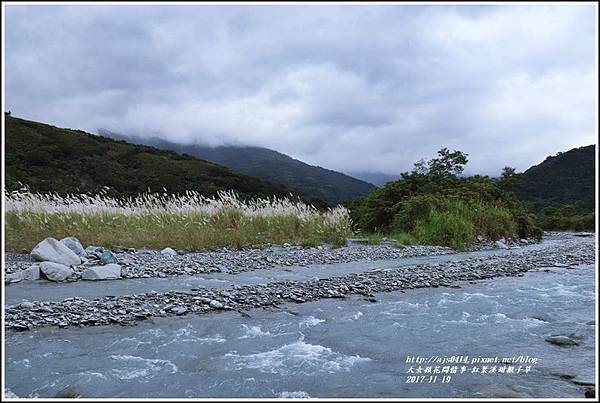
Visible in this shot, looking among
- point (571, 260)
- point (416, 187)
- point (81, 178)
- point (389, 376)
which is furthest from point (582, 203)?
point (389, 376)

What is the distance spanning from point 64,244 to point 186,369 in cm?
586

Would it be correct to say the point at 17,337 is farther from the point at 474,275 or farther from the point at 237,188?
the point at 237,188

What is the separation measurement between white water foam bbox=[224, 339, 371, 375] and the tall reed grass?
7.05m

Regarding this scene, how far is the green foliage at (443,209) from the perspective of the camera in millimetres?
14062

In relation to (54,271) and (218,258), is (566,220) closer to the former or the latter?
(218,258)

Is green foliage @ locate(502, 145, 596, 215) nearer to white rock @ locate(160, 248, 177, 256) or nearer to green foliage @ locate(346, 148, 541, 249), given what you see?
green foliage @ locate(346, 148, 541, 249)

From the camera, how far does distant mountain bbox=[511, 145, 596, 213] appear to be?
149ft

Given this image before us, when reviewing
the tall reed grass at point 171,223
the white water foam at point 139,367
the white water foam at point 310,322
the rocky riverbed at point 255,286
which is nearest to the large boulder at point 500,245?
the rocky riverbed at point 255,286

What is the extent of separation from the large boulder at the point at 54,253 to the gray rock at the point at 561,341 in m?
7.09

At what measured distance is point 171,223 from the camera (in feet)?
37.8

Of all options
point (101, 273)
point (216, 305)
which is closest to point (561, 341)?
point (216, 305)

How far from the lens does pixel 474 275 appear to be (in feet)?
27.1

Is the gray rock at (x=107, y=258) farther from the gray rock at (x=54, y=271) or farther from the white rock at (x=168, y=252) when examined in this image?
the white rock at (x=168, y=252)

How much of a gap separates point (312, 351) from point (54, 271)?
476 cm
